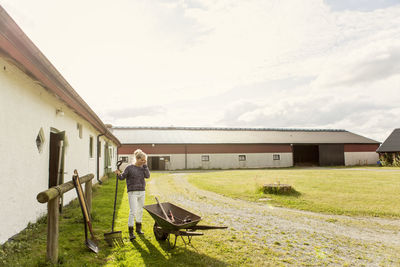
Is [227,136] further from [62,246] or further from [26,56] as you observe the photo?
[26,56]

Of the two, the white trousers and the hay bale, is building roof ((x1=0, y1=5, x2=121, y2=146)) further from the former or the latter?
the hay bale

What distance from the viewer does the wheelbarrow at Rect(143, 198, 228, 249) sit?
4.31 meters

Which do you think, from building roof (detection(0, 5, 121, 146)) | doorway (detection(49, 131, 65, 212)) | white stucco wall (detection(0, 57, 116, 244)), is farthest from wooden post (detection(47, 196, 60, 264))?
doorway (detection(49, 131, 65, 212))

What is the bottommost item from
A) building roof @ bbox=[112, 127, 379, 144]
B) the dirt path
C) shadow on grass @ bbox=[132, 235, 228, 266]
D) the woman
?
the dirt path

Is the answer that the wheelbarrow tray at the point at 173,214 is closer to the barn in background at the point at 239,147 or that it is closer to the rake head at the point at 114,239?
the rake head at the point at 114,239

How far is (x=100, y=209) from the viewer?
7.80 m

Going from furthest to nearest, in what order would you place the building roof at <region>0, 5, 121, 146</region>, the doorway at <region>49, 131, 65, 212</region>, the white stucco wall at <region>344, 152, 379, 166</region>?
the white stucco wall at <region>344, 152, 379, 166</region> < the doorway at <region>49, 131, 65, 212</region> < the building roof at <region>0, 5, 121, 146</region>

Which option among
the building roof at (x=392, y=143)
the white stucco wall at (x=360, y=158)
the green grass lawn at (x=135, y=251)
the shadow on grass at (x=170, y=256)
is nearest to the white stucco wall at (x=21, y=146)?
the green grass lawn at (x=135, y=251)

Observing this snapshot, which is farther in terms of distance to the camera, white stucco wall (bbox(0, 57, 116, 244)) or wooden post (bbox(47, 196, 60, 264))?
A: white stucco wall (bbox(0, 57, 116, 244))

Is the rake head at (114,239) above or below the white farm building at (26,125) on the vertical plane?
below

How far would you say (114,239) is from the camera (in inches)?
187

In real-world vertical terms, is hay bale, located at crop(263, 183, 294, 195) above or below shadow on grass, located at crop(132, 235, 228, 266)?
above

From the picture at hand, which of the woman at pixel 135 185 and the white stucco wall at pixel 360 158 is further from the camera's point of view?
the white stucco wall at pixel 360 158

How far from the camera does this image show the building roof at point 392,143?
32.3 m
